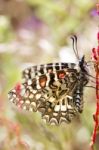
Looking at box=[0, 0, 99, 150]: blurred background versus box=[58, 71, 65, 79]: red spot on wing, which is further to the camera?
box=[0, 0, 99, 150]: blurred background

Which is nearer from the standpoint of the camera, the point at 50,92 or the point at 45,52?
the point at 50,92

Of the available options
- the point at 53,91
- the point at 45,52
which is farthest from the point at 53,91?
the point at 45,52

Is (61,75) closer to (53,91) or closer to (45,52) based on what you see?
(53,91)

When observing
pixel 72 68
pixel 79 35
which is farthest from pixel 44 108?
pixel 79 35

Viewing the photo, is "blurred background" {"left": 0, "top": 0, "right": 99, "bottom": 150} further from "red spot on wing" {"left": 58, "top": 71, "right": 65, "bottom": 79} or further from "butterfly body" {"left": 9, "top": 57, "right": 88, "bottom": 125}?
"red spot on wing" {"left": 58, "top": 71, "right": 65, "bottom": 79}

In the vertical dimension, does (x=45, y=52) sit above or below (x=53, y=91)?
above

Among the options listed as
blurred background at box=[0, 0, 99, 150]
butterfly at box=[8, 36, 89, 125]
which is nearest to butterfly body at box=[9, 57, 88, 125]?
butterfly at box=[8, 36, 89, 125]

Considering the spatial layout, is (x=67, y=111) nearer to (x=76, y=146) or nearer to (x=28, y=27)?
(x=76, y=146)
